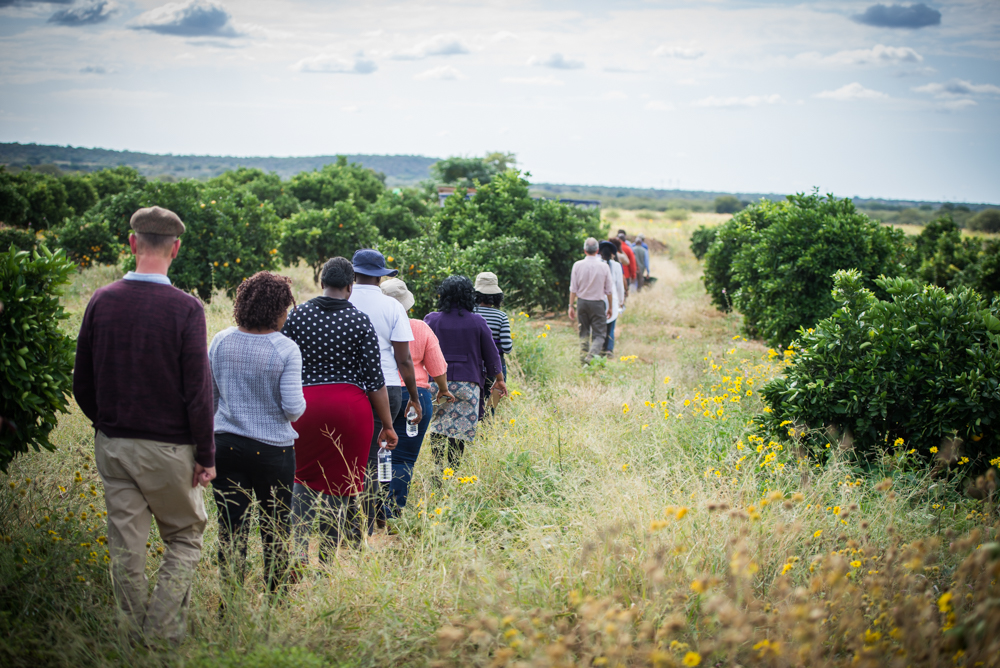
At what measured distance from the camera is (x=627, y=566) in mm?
2836

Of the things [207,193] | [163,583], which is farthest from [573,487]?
[207,193]

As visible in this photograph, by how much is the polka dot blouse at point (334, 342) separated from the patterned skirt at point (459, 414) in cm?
128

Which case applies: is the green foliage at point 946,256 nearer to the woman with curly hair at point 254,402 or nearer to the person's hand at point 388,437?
the person's hand at point 388,437

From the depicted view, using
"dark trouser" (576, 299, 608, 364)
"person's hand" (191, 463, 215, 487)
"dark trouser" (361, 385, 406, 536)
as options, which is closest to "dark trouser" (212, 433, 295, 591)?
"person's hand" (191, 463, 215, 487)

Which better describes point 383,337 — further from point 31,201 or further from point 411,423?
point 31,201

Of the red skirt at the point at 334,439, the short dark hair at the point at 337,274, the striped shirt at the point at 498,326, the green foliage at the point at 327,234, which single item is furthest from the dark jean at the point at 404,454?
the green foliage at the point at 327,234

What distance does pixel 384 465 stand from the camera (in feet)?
13.3

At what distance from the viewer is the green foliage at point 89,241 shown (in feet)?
46.0

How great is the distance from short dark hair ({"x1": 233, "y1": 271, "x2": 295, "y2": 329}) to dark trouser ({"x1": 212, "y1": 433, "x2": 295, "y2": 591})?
0.60 m

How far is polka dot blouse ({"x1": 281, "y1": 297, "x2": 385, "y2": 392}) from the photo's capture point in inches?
138

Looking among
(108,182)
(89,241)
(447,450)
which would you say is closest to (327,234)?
(89,241)

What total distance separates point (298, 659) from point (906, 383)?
4545 mm

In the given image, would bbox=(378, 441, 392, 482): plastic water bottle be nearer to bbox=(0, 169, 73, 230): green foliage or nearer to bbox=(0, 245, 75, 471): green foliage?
bbox=(0, 245, 75, 471): green foliage

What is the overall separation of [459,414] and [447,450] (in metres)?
0.30
